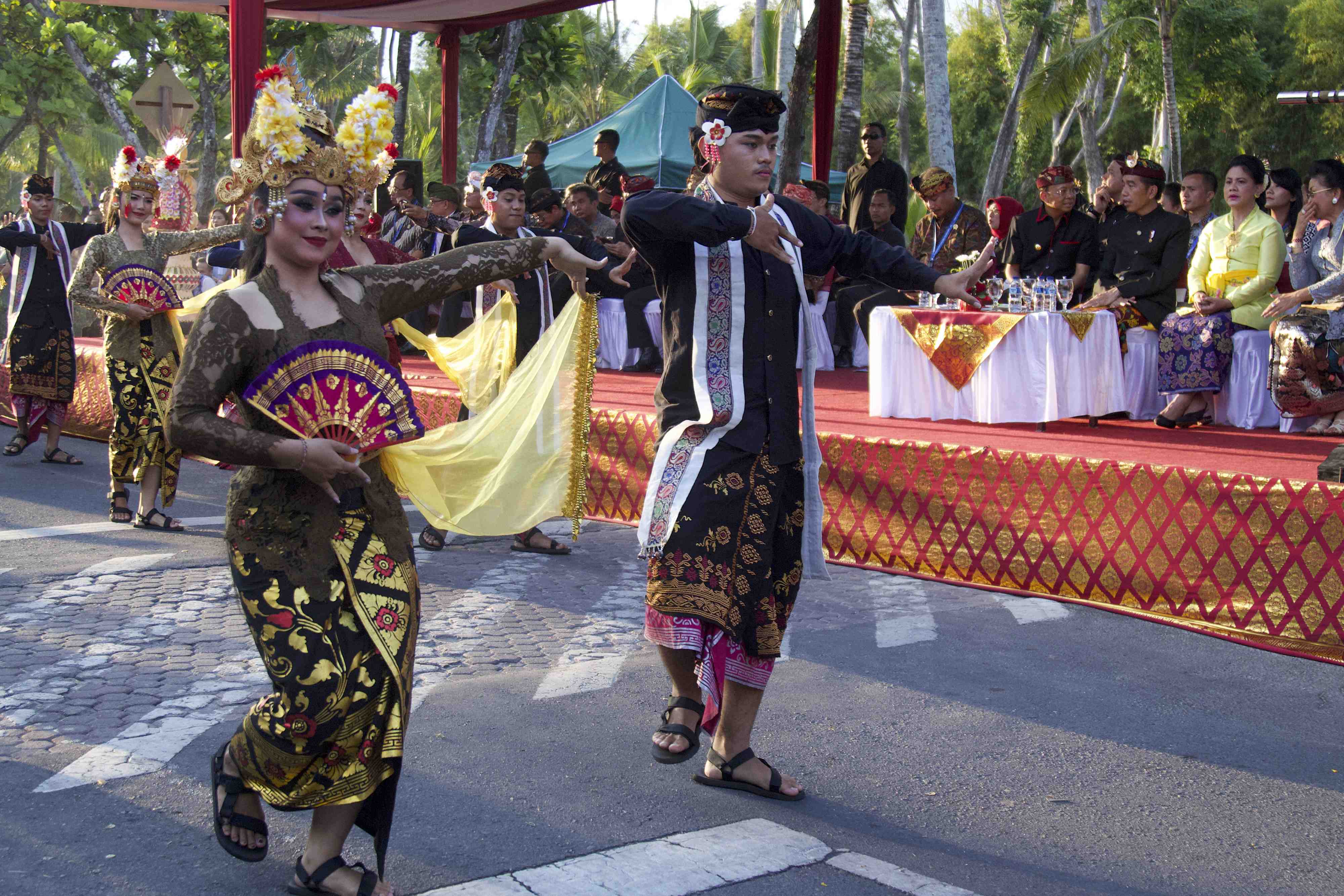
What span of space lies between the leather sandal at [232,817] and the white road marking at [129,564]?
369 cm

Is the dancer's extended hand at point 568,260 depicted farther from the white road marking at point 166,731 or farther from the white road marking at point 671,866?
the white road marking at point 166,731

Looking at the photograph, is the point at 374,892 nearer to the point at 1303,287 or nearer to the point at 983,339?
the point at 983,339

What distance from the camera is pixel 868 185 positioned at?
38.7 feet

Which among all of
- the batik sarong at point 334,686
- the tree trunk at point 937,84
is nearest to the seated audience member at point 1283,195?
the batik sarong at point 334,686

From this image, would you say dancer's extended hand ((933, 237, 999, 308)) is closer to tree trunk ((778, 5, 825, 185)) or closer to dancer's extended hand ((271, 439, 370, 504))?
dancer's extended hand ((271, 439, 370, 504))

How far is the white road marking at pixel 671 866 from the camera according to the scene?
320 centimetres

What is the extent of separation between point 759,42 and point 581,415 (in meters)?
34.4

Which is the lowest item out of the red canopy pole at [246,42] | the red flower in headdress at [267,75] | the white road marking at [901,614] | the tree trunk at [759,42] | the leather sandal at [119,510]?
the white road marking at [901,614]

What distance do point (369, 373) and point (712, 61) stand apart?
1809 inches

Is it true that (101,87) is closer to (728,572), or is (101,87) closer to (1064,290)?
(1064,290)

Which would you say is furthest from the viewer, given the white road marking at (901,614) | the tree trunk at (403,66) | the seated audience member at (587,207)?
the tree trunk at (403,66)

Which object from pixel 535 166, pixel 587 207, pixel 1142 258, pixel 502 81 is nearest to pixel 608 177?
pixel 535 166

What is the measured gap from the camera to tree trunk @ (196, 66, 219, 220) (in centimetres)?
2566

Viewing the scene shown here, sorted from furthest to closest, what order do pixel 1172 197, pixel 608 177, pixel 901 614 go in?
pixel 608 177, pixel 1172 197, pixel 901 614
